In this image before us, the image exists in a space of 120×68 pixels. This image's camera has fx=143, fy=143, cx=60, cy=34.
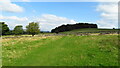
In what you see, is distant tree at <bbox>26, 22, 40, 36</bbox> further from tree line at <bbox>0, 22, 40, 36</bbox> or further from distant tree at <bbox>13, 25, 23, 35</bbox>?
distant tree at <bbox>13, 25, 23, 35</bbox>

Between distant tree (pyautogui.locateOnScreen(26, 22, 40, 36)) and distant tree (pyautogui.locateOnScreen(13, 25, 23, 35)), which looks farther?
distant tree (pyautogui.locateOnScreen(13, 25, 23, 35))

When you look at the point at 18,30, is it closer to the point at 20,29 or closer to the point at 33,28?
the point at 20,29

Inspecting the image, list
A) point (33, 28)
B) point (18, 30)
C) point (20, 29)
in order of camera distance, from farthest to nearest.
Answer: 1. point (20, 29)
2. point (18, 30)
3. point (33, 28)

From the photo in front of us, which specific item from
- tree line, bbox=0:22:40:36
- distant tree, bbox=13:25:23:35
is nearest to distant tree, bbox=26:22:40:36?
tree line, bbox=0:22:40:36

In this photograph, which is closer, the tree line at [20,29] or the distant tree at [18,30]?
the tree line at [20,29]

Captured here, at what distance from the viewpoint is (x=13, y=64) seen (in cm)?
1772

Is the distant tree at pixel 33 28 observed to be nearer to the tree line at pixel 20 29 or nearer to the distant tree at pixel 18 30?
the tree line at pixel 20 29

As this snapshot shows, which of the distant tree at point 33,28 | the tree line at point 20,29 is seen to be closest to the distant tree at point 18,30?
the tree line at point 20,29

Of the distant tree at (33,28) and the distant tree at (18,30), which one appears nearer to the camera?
the distant tree at (33,28)

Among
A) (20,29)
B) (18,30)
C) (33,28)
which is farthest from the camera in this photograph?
(20,29)

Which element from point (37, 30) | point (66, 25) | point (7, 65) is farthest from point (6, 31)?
point (7, 65)

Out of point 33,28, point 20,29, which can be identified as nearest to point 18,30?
point 20,29

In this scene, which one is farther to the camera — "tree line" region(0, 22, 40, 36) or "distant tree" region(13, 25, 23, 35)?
"distant tree" region(13, 25, 23, 35)

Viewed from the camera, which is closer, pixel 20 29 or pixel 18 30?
pixel 18 30
